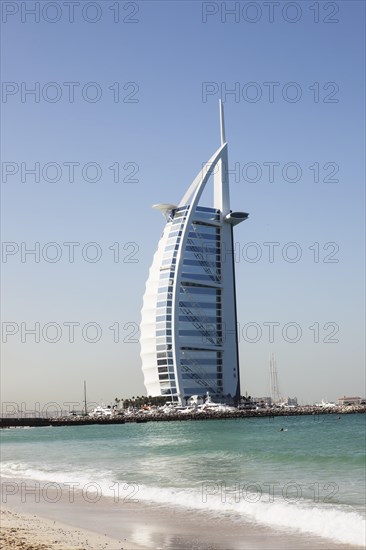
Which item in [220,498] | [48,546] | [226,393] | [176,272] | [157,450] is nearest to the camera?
[48,546]

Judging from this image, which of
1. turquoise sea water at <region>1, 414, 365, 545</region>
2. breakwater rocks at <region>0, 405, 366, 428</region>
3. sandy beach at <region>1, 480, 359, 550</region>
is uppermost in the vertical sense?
sandy beach at <region>1, 480, 359, 550</region>

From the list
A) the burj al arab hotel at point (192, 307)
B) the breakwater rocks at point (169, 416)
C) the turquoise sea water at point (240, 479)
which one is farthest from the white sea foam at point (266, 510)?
the burj al arab hotel at point (192, 307)

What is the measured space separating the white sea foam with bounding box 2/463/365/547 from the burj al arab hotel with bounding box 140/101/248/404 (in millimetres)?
98488

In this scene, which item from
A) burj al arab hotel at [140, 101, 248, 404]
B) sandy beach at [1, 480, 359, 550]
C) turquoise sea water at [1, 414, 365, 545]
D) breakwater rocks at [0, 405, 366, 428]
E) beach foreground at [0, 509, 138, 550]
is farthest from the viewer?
burj al arab hotel at [140, 101, 248, 404]

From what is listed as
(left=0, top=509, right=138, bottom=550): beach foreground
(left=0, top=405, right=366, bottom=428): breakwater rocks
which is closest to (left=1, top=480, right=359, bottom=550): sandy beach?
(left=0, top=509, right=138, bottom=550): beach foreground

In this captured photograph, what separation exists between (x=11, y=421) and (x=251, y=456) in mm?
116830

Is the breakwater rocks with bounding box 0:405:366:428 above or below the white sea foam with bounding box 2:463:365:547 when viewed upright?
below

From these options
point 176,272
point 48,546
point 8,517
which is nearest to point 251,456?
point 8,517

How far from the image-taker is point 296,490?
21984 mm

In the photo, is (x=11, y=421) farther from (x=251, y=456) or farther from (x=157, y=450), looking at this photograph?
(x=251, y=456)

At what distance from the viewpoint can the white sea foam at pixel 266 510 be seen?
15809 mm

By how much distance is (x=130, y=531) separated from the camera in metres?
15.9

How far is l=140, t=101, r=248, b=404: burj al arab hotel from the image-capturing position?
125 metres

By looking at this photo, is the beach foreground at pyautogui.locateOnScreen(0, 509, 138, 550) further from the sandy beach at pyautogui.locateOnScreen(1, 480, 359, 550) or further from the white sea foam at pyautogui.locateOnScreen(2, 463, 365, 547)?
the white sea foam at pyautogui.locateOnScreen(2, 463, 365, 547)
